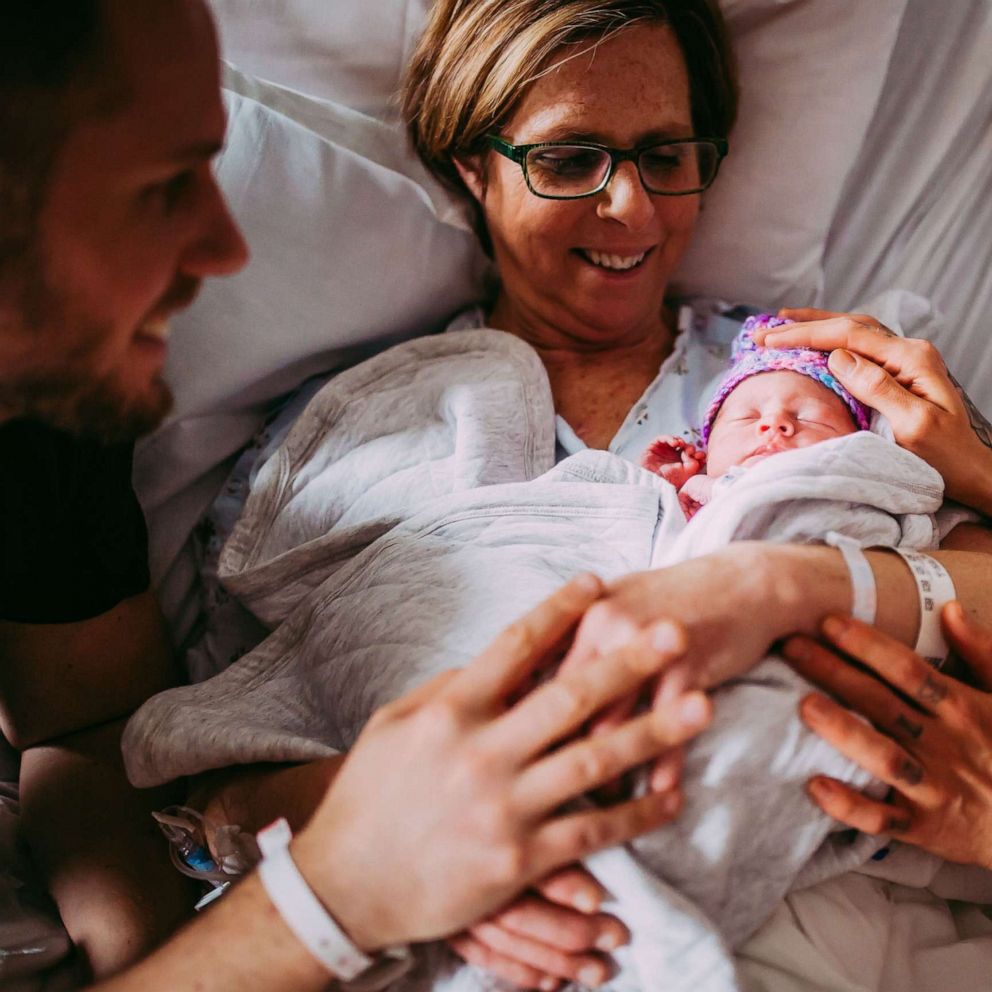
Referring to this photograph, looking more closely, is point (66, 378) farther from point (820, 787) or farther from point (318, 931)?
point (820, 787)

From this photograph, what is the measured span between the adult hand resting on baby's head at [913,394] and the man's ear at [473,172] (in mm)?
541

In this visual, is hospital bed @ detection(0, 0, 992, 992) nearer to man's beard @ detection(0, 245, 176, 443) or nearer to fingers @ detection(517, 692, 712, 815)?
man's beard @ detection(0, 245, 176, 443)

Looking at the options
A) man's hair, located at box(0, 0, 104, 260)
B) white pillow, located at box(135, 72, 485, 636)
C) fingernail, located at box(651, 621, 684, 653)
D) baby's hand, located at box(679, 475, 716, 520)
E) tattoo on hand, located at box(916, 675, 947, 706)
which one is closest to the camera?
man's hair, located at box(0, 0, 104, 260)

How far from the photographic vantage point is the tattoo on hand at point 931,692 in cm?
88

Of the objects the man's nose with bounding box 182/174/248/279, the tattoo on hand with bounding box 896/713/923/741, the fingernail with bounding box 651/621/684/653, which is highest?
the man's nose with bounding box 182/174/248/279

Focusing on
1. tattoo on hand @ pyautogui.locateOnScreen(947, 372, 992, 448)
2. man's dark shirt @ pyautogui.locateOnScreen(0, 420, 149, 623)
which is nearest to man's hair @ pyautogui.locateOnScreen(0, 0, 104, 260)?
man's dark shirt @ pyautogui.locateOnScreen(0, 420, 149, 623)

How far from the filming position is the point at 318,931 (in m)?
0.81

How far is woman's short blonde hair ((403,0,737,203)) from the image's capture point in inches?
51.0

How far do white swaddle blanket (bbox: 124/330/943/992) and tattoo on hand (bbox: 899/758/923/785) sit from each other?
0.05 meters

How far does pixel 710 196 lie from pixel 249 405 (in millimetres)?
870

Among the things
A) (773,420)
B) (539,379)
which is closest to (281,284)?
(539,379)

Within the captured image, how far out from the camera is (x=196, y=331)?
1386mm

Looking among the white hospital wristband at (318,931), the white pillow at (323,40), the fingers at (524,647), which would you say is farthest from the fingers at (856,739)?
the white pillow at (323,40)

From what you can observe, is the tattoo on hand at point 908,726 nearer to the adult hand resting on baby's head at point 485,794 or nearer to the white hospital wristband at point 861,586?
the white hospital wristband at point 861,586
